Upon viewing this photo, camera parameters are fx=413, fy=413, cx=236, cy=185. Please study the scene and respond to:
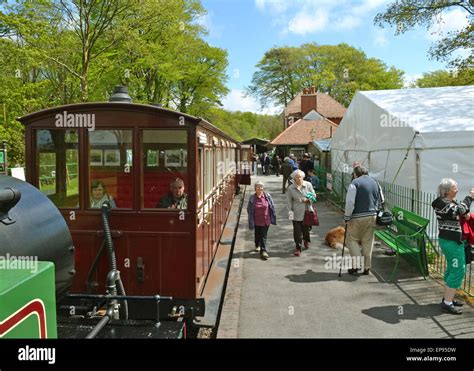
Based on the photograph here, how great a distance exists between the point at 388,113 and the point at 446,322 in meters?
7.32

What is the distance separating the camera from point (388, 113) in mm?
11484

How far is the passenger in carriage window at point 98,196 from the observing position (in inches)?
202

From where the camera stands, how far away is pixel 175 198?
5.14 metres

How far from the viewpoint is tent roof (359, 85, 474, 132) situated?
10.1 m

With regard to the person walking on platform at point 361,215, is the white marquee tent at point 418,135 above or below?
above

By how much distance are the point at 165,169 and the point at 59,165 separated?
54.2 inches

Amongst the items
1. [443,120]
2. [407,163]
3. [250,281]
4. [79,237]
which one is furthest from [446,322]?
[443,120]

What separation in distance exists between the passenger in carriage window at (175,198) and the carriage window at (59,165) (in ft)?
3.55

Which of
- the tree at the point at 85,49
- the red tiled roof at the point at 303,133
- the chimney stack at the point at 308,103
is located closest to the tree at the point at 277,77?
the chimney stack at the point at 308,103

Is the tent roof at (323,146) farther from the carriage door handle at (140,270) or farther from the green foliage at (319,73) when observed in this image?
the green foliage at (319,73)

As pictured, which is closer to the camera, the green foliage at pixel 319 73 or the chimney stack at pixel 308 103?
the chimney stack at pixel 308 103

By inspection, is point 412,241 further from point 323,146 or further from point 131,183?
point 323,146
